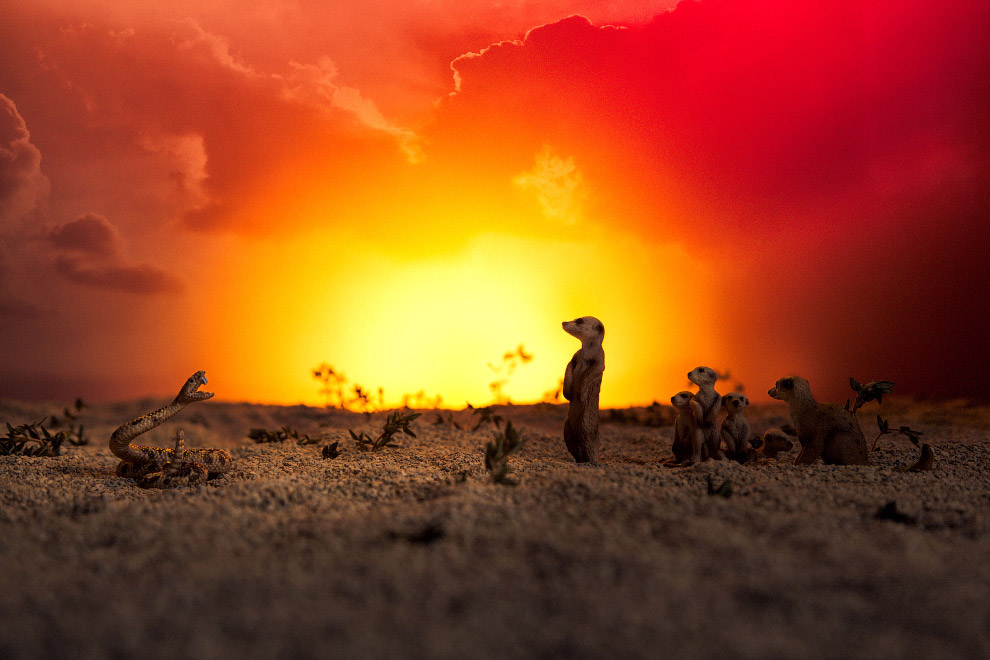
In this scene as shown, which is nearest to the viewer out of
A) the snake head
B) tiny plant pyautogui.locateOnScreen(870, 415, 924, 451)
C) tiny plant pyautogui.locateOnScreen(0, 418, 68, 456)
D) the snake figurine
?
the snake figurine

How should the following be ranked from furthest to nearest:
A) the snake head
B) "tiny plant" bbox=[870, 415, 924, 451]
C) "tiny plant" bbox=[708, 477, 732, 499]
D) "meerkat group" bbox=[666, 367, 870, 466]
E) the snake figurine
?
"tiny plant" bbox=[870, 415, 924, 451] < "meerkat group" bbox=[666, 367, 870, 466] < the snake head < the snake figurine < "tiny plant" bbox=[708, 477, 732, 499]

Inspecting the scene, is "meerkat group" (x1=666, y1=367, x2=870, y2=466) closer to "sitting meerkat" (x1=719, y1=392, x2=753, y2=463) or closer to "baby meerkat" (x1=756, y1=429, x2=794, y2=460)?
"sitting meerkat" (x1=719, y1=392, x2=753, y2=463)

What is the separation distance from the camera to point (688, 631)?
6.15 feet

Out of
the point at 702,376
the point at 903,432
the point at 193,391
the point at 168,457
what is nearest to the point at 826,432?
the point at 903,432

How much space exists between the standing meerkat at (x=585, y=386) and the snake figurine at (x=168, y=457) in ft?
9.43

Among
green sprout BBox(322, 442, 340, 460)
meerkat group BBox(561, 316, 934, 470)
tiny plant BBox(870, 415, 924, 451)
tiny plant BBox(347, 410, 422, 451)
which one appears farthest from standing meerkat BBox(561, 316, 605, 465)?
tiny plant BBox(870, 415, 924, 451)

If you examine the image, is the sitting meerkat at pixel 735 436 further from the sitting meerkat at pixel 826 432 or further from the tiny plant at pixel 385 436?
the tiny plant at pixel 385 436

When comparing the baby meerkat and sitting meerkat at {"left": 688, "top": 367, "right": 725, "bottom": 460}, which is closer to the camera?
sitting meerkat at {"left": 688, "top": 367, "right": 725, "bottom": 460}

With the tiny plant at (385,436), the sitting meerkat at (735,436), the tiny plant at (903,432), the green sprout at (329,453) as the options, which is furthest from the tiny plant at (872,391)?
the green sprout at (329,453)

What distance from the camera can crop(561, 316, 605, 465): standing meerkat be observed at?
477 cm

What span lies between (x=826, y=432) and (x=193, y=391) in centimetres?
523

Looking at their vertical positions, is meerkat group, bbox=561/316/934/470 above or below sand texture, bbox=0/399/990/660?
above

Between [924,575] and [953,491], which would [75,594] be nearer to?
[924,575]

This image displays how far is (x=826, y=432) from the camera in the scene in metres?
4.93
